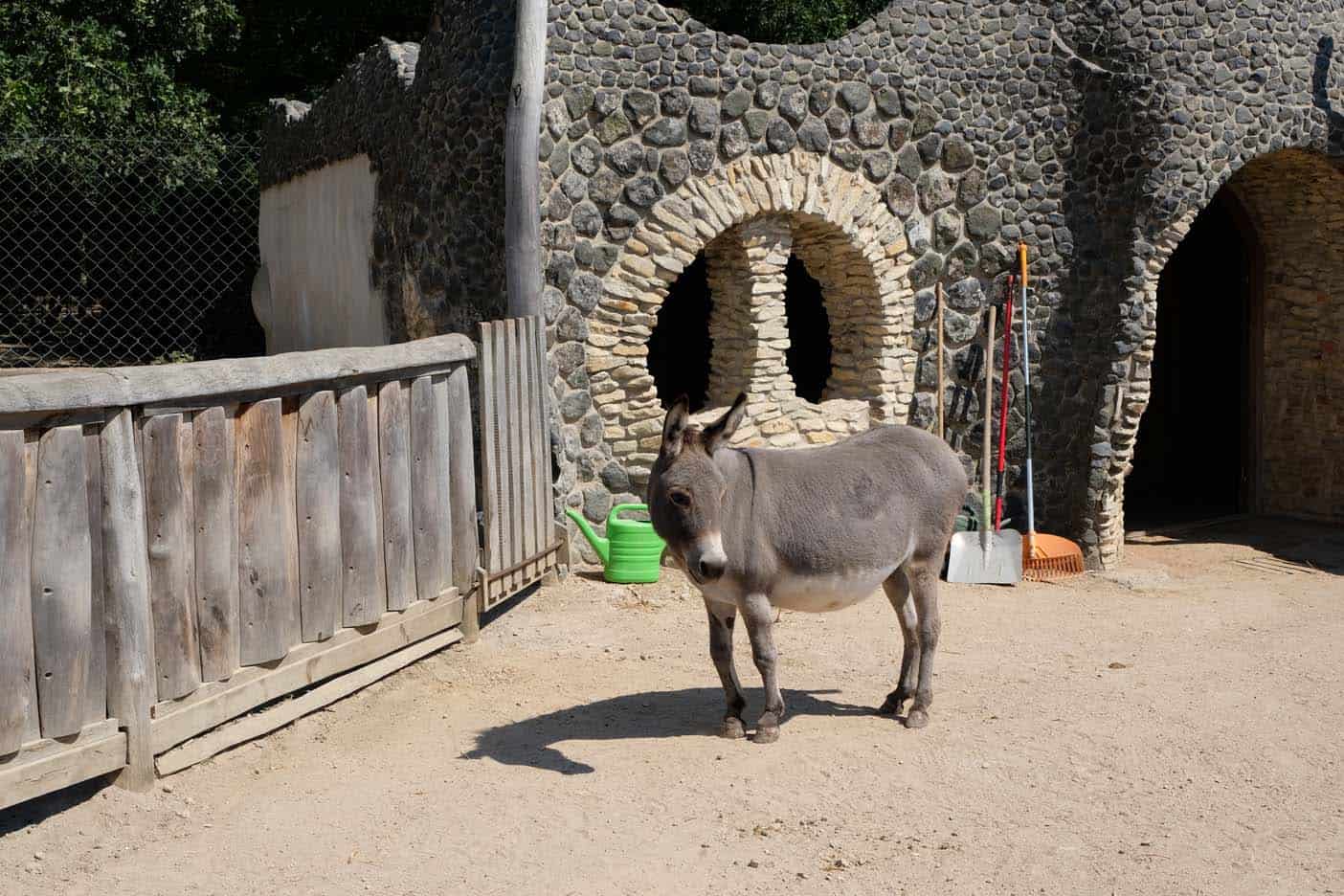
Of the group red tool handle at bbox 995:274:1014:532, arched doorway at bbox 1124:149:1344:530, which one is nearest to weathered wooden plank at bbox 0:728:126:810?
red tool handle at bbox 995:274:1014:532

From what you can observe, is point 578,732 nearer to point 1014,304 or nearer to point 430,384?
point 430,384

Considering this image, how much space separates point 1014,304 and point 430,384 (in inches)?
215

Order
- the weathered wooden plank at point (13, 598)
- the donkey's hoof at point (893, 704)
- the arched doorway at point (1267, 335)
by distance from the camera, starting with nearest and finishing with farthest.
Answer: the weathered wooden plank at point (13, 598) < the donkey's hoof at point (893, 704) < the arched doorway at point (1267, 335)

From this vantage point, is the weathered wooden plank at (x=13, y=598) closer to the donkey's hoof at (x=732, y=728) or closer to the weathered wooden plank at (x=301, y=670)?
the weathered wooden plank at (x=301, y=670)

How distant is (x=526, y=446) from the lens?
28.3 feet

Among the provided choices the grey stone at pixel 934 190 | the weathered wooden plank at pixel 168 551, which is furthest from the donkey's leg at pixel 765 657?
the grey stone at pixel 934 190

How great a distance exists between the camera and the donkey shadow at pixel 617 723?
6.13m

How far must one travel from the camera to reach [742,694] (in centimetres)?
668

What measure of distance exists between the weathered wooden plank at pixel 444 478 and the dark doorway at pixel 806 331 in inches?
282

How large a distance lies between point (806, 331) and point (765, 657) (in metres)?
9.03

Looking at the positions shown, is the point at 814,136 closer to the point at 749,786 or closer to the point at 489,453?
the point at 489,453

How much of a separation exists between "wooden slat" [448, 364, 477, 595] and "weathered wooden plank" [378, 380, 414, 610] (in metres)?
0.47

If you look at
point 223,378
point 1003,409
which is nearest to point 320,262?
point 1003,409

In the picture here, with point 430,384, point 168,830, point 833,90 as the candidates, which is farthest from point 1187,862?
point 833,90
